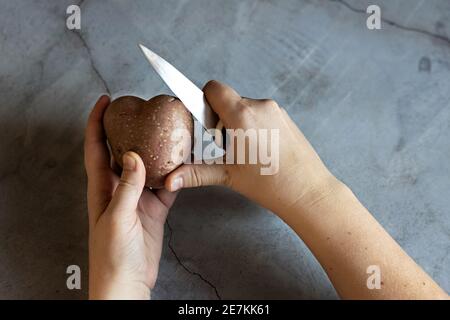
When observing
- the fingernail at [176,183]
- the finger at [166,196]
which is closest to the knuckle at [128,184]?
the fingernail at [176,183]

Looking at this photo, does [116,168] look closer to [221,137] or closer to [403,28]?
[221,137]

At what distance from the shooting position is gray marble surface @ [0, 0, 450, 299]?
1168 millimetres

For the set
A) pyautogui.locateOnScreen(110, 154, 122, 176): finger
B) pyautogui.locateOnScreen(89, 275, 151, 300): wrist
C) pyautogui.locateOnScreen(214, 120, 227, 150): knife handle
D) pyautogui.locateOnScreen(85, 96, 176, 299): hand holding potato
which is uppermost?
pyautogui.locateOnScreen(214, 120, 227, 150): knife handle

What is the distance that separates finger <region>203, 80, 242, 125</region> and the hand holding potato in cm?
20

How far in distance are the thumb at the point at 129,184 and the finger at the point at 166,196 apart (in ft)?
0.64

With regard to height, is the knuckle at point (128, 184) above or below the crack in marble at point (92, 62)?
below

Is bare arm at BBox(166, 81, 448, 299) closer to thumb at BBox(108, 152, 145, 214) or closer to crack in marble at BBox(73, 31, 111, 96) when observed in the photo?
thumb at BBox(108, 152, 145, 214)

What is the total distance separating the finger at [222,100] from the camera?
1017 millimetres

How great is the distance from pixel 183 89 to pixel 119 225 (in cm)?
30

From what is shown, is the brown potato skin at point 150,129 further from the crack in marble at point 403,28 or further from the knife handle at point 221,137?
the crack in marble at point 403,28

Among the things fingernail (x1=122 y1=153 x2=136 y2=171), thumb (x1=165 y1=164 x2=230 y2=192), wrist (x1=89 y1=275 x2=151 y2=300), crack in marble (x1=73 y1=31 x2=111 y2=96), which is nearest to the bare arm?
thumb (x1=165 y1=164 x2=230 y2=192)

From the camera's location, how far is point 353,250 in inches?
40.4

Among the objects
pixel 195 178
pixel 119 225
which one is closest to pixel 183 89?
pixel 195 178
